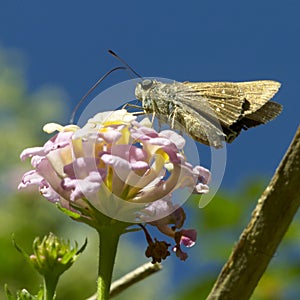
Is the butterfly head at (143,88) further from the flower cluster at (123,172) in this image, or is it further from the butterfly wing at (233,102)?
the flower cluster at (123,172)

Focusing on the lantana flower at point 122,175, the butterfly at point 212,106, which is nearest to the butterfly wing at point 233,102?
the butterfly at point 212,106

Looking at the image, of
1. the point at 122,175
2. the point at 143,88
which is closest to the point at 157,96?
the point at 143,88

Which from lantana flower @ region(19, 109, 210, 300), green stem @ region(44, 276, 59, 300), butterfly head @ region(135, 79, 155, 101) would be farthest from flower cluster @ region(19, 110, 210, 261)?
butterfly head @ region(135, 79, 155, 101)

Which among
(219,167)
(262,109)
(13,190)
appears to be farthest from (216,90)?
(13,190)

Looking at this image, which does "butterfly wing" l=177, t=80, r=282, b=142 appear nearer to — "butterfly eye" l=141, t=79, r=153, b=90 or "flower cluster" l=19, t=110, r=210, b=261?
"butterfly eye" l=141, t=79, r=153, b=90

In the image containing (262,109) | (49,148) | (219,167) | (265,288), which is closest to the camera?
(49,148)

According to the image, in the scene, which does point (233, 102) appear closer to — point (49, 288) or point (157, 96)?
point (157, 96)

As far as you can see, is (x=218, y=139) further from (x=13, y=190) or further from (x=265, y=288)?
(x=13, y=190)
